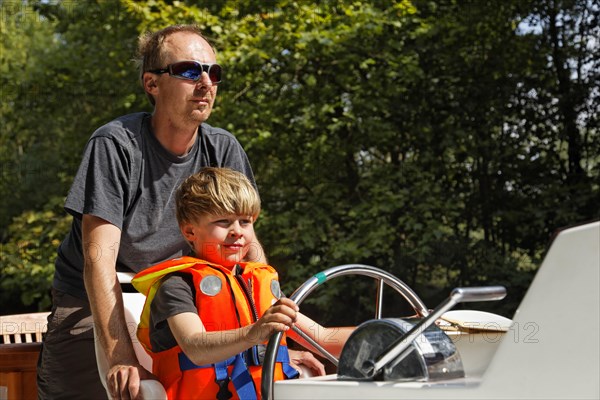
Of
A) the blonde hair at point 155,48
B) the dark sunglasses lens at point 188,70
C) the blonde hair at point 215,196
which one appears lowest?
the blonde hair at point 215,196

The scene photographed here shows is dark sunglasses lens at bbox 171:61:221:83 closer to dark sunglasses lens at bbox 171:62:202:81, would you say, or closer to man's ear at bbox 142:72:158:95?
dark sunglasses lens at bbox 171:62:202:81

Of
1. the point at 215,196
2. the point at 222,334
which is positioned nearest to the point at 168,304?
the point at 222,334

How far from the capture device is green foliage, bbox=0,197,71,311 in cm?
980

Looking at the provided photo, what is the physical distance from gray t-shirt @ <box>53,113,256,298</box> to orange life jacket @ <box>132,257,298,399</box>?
0.39 meters

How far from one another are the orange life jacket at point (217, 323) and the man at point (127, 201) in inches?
6.4

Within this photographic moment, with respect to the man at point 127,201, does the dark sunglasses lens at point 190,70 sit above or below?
above

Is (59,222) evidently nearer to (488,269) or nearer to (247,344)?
(488,269)

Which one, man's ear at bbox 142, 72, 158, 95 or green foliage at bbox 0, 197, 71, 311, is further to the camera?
green foliage at bbox 0, 197, 71, 311

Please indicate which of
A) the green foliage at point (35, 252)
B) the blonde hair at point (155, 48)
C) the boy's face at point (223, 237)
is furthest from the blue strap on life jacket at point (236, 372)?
the green foliage at point (35, 252)

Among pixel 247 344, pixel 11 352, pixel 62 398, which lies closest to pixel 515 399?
pixel 247 344

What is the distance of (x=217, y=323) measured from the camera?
7.52 feet

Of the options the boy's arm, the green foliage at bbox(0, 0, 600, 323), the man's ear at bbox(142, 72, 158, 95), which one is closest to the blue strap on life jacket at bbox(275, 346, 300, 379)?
the boy's arm

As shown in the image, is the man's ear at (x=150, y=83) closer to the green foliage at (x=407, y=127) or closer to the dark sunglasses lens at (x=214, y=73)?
the dark sunglasses lens at (x=214, y=73)

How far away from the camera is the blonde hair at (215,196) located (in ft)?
7.80
